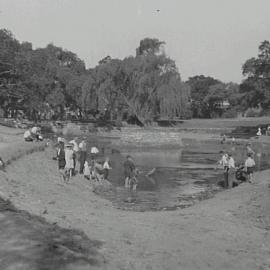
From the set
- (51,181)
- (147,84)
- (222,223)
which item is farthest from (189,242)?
(147,84)

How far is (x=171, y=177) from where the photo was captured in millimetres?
30375

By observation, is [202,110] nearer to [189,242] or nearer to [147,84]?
[147,84]

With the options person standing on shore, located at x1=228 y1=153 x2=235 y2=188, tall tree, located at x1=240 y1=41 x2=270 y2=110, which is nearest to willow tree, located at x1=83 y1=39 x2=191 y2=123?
tall tree, located at x1=240 y1=41 x2=270 y2=110

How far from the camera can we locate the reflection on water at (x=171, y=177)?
21438 mm

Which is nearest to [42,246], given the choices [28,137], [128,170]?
[128,170]

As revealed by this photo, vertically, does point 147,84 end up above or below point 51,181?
above

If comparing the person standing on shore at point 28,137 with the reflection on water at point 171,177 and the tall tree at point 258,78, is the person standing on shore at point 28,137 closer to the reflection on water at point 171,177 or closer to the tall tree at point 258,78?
the reflection on water at point 171,177

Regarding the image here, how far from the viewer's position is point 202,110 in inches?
4444

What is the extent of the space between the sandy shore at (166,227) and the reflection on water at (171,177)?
4.91ft

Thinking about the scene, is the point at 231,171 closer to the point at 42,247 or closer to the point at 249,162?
the point at 249,162

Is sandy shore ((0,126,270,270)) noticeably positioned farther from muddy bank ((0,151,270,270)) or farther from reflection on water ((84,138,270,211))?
reflection on water ((84,138,270,211))

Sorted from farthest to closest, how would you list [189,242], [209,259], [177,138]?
[177,138] → [189,242] → [209,259]

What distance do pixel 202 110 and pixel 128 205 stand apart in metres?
94.6

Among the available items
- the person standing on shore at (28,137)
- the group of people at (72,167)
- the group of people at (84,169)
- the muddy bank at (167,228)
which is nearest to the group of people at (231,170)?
Result: the muddy bank at (167,228)
